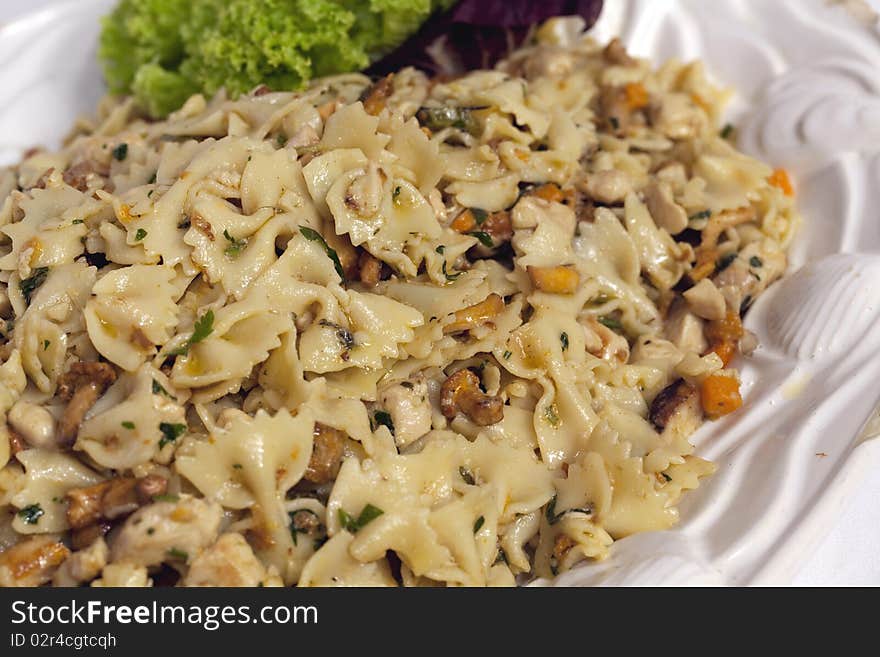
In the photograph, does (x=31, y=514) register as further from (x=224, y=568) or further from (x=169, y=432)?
(x=224, y=568)

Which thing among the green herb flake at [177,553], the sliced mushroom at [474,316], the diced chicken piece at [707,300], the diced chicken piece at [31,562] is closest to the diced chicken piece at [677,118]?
the diced chicken piece at [707,300]

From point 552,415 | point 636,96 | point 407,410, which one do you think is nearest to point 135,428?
point 407,410

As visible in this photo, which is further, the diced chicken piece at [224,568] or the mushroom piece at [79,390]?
the mushroom piece at [79,390]

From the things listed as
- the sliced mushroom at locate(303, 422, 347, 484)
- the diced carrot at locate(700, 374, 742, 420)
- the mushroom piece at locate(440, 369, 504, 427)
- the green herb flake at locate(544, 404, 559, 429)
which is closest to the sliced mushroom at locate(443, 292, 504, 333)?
the mushroom piece at locate(440, 369, 504, 427)

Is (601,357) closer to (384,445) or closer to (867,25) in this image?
(384,445)

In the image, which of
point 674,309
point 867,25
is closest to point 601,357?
point 674,309

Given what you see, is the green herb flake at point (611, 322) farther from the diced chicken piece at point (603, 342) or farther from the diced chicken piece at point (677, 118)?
the diced chicken piece at point (677, 118)

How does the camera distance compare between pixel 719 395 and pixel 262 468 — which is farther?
pixel 719 395
